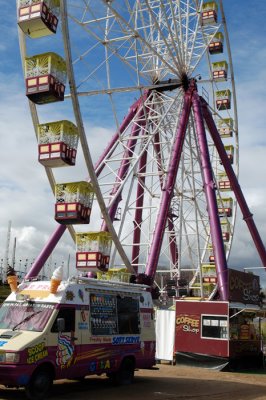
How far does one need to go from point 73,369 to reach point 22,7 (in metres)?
11.1

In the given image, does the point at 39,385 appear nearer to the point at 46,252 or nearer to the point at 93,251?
the point at 93,251

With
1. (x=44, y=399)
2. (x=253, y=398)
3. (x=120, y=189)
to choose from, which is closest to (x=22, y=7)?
(x=120, y=189)

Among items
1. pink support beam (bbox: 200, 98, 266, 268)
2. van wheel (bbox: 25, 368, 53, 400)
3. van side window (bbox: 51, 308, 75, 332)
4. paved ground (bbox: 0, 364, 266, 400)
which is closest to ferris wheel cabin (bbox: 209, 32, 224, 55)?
pink support beam (bbox: 200, 98, 266, 268)

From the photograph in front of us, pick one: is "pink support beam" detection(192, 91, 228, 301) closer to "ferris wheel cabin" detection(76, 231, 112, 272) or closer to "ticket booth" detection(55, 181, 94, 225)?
"ferris wheel cabin" detection(76, 231, 112, 272)

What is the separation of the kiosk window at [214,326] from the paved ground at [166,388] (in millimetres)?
2311

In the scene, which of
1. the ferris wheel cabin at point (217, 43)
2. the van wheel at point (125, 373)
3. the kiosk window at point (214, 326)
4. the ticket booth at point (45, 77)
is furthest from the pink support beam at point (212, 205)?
the ticket booth at point (45, 77)

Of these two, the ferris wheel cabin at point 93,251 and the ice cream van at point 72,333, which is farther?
the ferris wheel cabin at point 93,251

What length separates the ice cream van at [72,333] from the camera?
10.4 meters

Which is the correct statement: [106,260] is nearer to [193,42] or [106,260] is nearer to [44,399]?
[44,399]

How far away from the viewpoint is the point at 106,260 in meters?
20.3

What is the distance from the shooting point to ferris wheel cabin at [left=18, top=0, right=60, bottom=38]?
16500mm

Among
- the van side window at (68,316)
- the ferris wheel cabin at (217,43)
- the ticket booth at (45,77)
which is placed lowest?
the van side window at (68,316)

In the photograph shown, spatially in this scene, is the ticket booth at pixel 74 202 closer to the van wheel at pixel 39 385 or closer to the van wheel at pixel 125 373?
the van wheel at pixel 125 373

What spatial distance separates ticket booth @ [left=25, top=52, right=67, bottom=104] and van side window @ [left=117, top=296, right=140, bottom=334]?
23.6 feet
